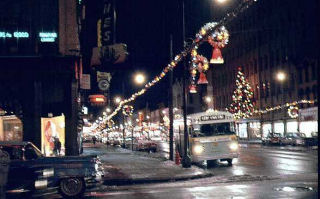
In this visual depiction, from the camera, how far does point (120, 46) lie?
23.3 meters

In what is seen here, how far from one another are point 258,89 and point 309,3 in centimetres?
1908

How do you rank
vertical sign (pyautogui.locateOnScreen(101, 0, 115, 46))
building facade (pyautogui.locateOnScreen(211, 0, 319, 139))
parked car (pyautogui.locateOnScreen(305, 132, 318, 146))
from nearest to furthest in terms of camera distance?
vertical sign (pyautogui.locateOnScreen(101, 0, 115, 46)) → parked car (pyautogui.locateOnScreen(305, 132, 318, 146)) → building facade (pyautogui.locateOnScreen(211, 0, 319, 139))

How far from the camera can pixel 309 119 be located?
56.9 metres

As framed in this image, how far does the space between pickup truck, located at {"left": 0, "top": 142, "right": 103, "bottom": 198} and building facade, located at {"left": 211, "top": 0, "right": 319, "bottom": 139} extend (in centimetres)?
4226

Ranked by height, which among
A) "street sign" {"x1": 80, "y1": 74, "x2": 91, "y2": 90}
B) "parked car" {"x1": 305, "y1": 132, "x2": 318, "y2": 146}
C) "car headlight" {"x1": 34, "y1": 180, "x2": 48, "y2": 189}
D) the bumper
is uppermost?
"street sign" {"x1": 80, "y1": 74, "x2": 91, "y2": 90}

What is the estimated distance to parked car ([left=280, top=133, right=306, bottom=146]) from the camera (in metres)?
49.1

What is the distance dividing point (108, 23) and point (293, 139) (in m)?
31.8

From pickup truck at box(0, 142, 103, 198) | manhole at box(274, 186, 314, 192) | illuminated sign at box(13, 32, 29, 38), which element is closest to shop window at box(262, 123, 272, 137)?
illuminated sign at box(13, 32, 29, 38)

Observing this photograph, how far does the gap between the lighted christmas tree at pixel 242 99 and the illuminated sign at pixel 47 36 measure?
50.2 metres

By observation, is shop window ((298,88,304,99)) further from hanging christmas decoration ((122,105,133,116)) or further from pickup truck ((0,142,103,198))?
pickup truck ((0,142,103,198))

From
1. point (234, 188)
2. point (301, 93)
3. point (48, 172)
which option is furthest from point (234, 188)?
point (301, 93)

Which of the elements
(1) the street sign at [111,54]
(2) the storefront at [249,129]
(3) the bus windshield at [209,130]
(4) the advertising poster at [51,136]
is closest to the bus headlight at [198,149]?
(3) the bus windshield at [209,130]

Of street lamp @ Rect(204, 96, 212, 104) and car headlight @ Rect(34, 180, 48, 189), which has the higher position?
street lamp @ Rect(204, 96, 212, 104)

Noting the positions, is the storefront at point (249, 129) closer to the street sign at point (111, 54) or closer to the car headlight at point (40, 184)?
the street sign at point (111, 54)
